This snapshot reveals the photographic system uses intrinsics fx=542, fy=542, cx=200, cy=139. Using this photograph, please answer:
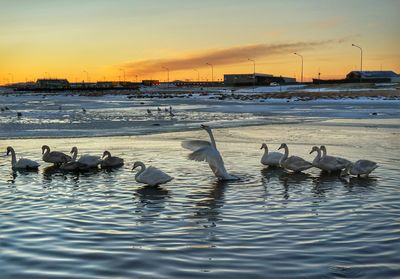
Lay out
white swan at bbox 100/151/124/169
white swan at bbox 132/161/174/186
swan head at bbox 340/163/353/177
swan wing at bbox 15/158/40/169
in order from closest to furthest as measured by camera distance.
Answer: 1. white swan at bbox 132/161/174/186
2. swan head at bbox 340/163/353/177
3. swan wing at bbox 15/158/40/169
4. white swan at bbox 100/151/124/169

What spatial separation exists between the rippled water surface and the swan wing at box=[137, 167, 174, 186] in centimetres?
18

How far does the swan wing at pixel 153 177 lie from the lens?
11688mm

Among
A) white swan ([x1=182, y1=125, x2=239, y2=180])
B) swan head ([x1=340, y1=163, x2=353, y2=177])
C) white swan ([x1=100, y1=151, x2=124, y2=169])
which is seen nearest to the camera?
white swan ([x1=182, y1=125, x2=239, y2=180])

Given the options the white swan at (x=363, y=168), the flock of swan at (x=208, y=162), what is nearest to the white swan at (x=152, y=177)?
the flock of swan at (x=208, y=162)

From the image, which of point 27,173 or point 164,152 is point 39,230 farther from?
point 164,152

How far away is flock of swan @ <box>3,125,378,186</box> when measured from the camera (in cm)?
1197

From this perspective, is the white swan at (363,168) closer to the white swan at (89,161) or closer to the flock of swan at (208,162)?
the flock of swan at (208,162)

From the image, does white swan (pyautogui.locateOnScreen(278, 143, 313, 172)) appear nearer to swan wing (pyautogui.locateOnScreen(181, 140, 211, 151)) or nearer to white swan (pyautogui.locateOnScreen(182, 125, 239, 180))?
white swan (pyautogui.locateOnScreen(182, 125, 239, 180))

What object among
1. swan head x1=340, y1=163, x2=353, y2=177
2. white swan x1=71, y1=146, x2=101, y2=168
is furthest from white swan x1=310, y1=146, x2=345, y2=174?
white swan x1=71, y1=146, x2=101, y2=168

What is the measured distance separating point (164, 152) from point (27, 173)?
4.99m

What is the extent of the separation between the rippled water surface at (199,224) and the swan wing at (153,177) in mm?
177

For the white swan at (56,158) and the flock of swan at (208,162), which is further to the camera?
the white swan at (56,158)

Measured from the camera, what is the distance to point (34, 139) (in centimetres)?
2262

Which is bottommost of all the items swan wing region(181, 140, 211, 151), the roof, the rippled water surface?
the rippled water surface
